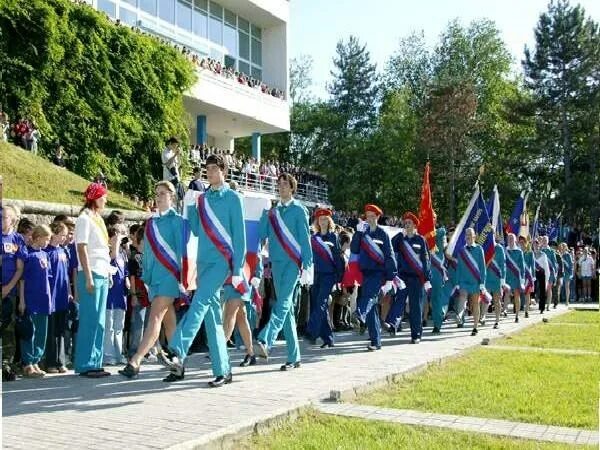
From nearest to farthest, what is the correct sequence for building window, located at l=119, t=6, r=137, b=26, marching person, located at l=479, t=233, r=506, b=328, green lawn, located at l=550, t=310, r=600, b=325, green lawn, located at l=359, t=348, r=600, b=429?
green lawn, located at l=359, t=348, r=600, b=429
marching person, located at l=479, t=233, r=506, b=328
green lawn, located at l=550, t=310, r=600, b=325
building window, located at l=119, t=6, r=137, b=26

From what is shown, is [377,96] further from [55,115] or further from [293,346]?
[293,346]

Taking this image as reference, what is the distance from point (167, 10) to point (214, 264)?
2789cm

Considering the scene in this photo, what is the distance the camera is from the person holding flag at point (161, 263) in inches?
288

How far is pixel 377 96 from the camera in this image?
67500 millimetres

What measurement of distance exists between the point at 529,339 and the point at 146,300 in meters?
6.54

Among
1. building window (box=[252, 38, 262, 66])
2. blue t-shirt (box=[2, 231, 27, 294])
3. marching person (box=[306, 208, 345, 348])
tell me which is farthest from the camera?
building window (box=[252, 38, 262, 66])

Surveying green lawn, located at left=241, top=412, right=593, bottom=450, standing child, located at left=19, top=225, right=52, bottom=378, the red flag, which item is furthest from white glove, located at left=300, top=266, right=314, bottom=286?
the red flag

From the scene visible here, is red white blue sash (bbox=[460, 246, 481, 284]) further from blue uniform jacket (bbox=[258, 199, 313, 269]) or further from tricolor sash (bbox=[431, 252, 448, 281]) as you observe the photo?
blue uniform jacket (bbox=[258, 199, 313, 269])

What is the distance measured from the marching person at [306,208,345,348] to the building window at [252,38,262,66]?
30.6m

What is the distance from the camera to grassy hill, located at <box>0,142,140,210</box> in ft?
47.0

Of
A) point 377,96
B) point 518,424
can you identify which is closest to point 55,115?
point 518,424

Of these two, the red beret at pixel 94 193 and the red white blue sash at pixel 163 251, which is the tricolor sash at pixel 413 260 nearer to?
the red white blue sash at pixel 163 251

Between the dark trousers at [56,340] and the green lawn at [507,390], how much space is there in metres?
3.74

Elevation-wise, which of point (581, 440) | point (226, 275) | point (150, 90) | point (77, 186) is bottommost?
point (581, 440)
